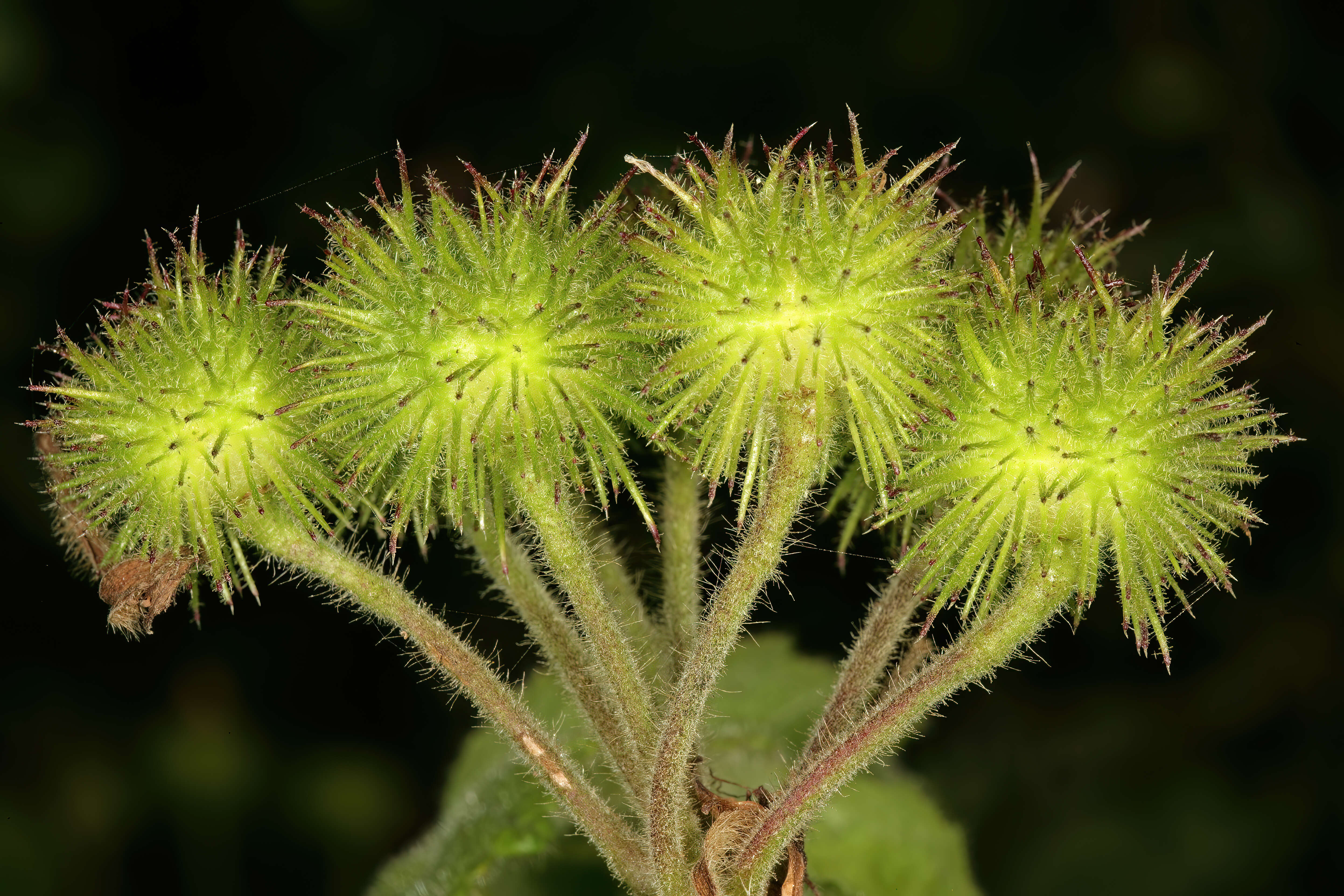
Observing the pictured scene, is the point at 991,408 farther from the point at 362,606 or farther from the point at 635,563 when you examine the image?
the point at 635,563

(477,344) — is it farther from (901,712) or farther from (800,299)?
(901,712)

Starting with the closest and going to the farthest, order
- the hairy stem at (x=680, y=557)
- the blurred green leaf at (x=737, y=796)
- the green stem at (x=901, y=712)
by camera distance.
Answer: the green stem at (x=901, y=712) < the hairy stem at (x=680, y=557) < the blurred green leaf at (x=737, y=796)

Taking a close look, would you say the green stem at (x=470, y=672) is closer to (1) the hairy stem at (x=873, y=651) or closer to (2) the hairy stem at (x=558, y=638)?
(2) the hairy stem at (x=558, y=638)

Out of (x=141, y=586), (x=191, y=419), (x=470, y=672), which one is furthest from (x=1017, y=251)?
(x=141, y=586)

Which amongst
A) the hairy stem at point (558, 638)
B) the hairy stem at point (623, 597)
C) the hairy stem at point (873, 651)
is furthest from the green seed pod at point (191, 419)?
the hairy stem at point (873, 651)

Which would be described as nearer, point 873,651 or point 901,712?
point 901,712

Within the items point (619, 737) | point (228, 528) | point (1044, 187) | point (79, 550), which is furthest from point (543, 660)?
point (1044, 187)
